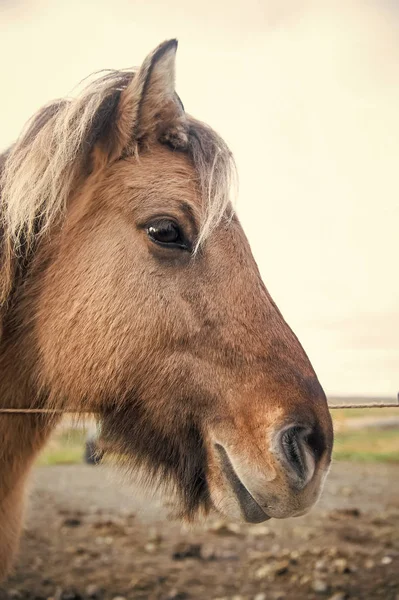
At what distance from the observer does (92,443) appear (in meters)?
3.10

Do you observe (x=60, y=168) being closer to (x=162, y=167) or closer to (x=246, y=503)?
(x=162, y=167)

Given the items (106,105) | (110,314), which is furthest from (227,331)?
(106,105)

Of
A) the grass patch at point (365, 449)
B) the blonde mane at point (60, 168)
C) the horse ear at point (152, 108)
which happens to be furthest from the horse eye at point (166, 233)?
the grass patch at point (365, 449)

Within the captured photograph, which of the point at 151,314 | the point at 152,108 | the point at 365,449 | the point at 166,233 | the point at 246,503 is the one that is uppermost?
the point at 152,108

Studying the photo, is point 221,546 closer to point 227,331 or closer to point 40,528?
point 40,528

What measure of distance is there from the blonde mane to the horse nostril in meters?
1.06

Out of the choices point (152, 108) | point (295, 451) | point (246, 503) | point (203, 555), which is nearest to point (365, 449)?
point (203, 555)

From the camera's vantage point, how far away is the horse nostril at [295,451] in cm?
231

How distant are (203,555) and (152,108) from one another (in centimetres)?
497

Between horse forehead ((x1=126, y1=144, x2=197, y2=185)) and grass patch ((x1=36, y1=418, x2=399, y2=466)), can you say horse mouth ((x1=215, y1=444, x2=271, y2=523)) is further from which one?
grass patch ((x1=36, y1=418, x2=399, y2=466))

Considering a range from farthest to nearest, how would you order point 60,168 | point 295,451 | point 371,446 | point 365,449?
point 371,446, point 365,449, point 60,168, point 295,451

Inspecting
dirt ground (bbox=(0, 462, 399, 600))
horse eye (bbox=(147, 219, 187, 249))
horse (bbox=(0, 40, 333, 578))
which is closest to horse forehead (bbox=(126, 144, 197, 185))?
horse (bbox=(0, 40, 333, 578))

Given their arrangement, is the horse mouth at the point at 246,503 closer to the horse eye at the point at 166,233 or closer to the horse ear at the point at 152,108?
the horse eye at the point at 166,233

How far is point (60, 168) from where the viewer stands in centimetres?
289
